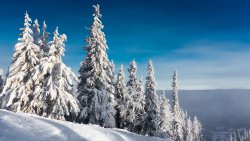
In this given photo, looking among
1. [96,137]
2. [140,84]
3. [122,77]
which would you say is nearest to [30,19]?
[122,77]

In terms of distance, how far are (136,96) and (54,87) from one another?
67.9ft

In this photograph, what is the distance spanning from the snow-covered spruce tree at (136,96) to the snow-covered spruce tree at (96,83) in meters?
12.4

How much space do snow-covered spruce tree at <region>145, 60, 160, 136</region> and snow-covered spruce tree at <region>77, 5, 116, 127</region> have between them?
1466 centimetres

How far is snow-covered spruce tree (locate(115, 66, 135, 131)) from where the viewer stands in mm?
53875

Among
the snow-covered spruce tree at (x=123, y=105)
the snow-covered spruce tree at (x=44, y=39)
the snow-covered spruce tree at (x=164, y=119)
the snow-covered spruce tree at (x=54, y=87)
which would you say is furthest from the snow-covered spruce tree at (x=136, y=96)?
the snow-covered spruce tree at (x=54, y=87)

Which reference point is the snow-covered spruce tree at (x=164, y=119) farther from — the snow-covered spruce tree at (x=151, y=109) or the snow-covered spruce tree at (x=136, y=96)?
the snow-covered spruce tree at (x=136, y=96)

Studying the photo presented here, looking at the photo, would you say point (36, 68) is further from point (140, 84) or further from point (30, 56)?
point (140, 84)

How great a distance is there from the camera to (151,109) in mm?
56594

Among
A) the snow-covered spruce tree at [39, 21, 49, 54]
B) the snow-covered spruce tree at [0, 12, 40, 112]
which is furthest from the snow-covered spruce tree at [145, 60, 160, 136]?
the snow-covered spruce tree at [0, 12, 40, 112]

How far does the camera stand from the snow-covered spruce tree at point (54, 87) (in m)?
37.1

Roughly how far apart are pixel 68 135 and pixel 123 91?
3801cm

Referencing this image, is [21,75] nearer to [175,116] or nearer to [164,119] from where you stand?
[164,119]

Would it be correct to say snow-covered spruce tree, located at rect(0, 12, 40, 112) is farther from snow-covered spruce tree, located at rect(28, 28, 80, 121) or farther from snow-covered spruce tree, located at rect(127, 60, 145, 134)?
snow-covered spruce tree, located at rect(127, 60, 145, 134)

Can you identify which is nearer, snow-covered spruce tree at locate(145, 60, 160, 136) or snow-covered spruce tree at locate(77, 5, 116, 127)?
snow-covered spruce tree at locate(77, 5, 116, 127)
